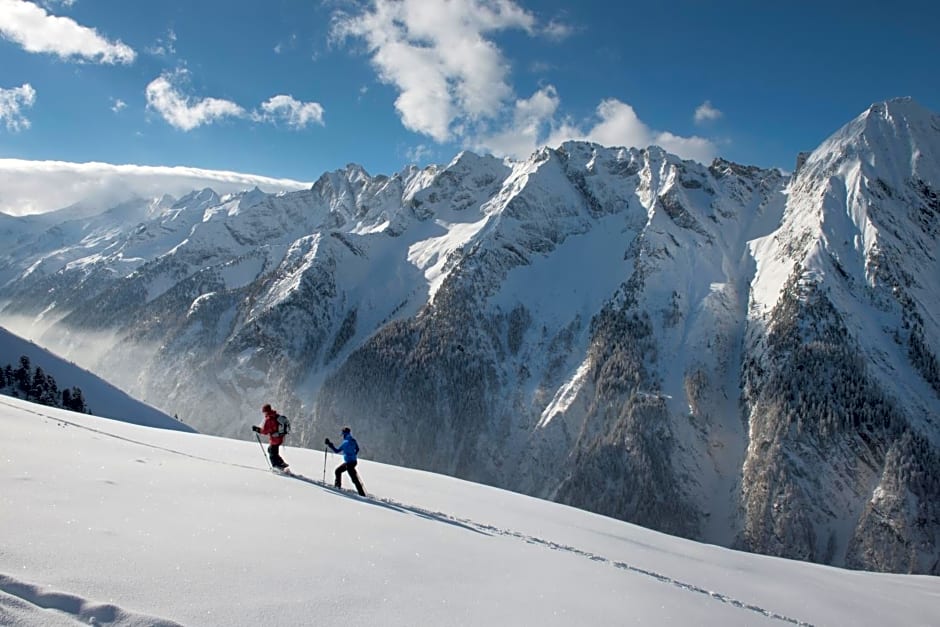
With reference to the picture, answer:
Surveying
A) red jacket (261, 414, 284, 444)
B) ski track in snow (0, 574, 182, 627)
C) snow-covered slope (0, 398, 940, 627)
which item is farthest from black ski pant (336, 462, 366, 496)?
ski track in snow (0, 574, 182, 627)

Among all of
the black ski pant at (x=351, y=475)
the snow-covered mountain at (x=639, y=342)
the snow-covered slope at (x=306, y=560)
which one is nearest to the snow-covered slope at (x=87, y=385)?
the snow-covered slope at (x=306, y=560)

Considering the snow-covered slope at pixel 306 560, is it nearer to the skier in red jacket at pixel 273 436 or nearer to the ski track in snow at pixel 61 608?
the ski track in snow at pixel 61 608

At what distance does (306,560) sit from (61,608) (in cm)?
305

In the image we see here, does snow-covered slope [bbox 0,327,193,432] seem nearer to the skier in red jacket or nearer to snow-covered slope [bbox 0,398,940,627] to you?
the skier in red jacket

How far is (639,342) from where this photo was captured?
121938 millimetres

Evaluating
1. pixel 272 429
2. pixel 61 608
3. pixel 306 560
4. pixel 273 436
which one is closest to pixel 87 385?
pixel 272 429

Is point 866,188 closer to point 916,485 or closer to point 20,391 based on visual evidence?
point 916,485

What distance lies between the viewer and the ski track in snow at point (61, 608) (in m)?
4.41

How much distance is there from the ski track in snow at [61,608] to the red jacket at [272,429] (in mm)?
11789

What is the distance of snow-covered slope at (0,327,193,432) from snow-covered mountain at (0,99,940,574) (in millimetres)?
66251

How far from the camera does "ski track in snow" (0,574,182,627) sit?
174 inches

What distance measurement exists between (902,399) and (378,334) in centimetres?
10676

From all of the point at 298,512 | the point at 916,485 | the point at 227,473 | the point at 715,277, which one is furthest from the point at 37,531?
the point at 715,277

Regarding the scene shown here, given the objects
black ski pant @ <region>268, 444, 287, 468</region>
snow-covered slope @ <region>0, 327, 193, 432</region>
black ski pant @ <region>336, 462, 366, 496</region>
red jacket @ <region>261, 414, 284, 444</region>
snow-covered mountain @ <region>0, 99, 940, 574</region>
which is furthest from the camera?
snow-covered mountain @ <region>0, 99, 940, 574</region>
